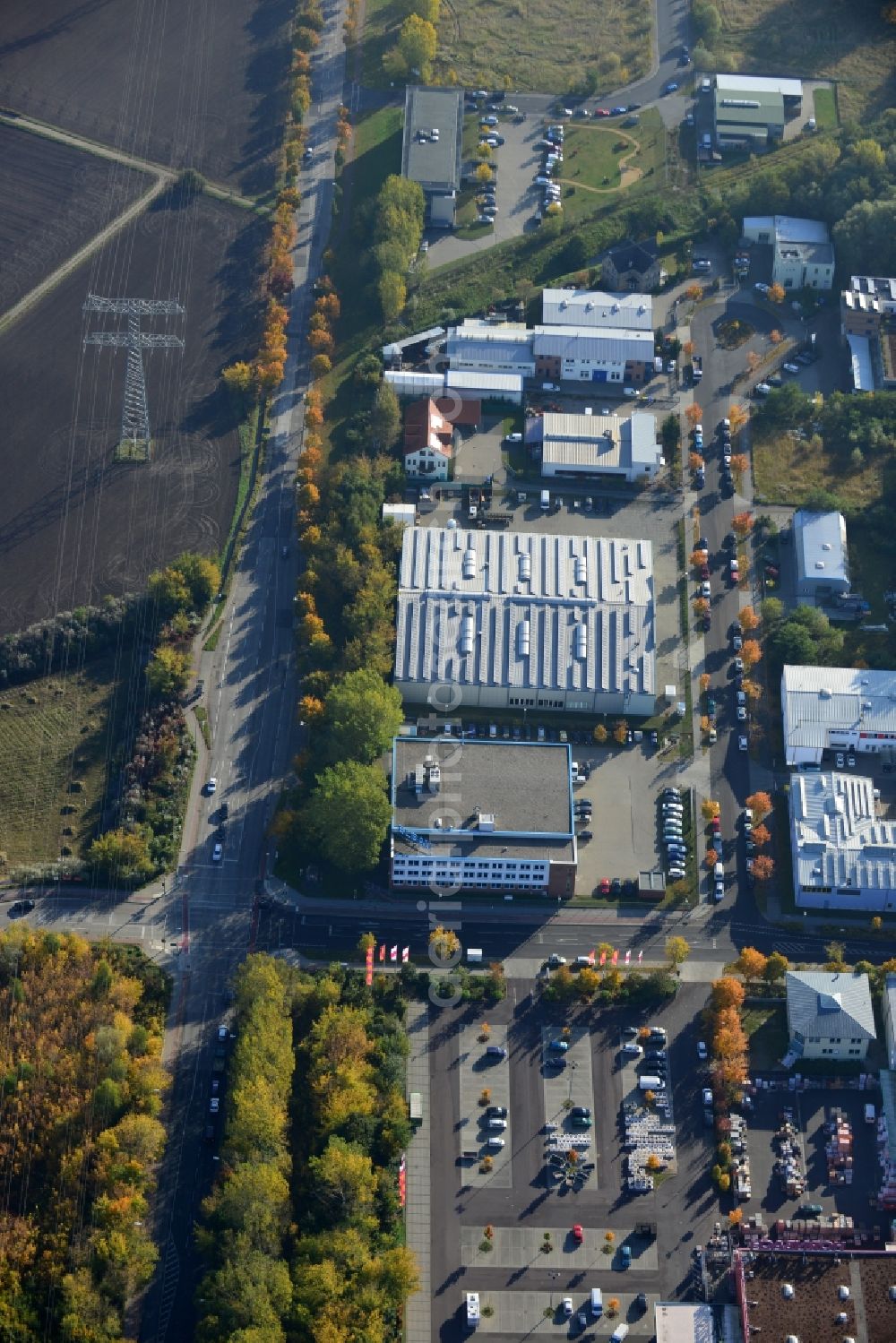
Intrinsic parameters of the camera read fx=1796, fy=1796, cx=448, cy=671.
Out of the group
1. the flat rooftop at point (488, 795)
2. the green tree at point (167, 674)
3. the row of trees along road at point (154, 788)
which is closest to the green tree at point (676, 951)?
the flat rooftop at point (488, 795)

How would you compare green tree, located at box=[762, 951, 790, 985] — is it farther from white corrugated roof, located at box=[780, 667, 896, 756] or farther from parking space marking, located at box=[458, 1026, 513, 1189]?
white corrugated roof, located at box=[780, 667, 896, 756]

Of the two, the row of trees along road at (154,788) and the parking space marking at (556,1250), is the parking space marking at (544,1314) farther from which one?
the row of trees along road at (154,788)

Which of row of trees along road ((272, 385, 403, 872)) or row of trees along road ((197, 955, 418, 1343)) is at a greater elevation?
row of trees along road ((272, 385, 403, 872))

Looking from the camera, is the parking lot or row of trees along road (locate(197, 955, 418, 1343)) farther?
the parking lot

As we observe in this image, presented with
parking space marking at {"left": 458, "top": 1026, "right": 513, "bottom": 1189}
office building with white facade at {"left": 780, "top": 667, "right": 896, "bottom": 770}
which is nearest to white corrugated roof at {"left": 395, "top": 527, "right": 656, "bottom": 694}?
office building with white facade at {"left": 780, "top": 667, "right": 896, "bottom": 770}

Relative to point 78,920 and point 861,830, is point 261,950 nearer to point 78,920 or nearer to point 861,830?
point 78,920

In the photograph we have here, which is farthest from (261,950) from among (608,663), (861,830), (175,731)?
(861,830)
